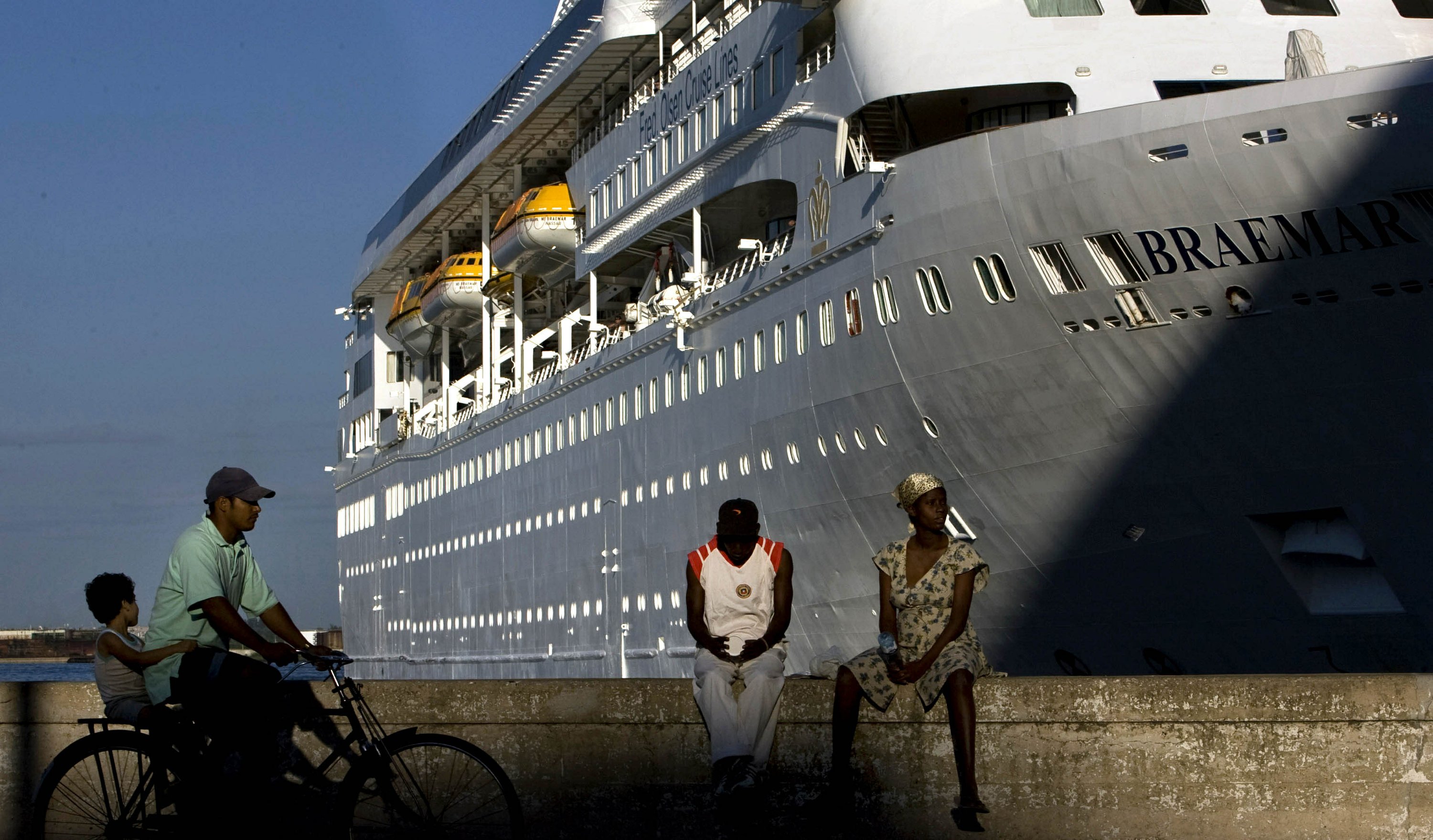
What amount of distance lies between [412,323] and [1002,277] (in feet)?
100

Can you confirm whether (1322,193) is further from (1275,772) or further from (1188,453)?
(1275,772)

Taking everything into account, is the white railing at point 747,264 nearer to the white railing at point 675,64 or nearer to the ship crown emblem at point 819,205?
the ship crown emblem at point 819,205

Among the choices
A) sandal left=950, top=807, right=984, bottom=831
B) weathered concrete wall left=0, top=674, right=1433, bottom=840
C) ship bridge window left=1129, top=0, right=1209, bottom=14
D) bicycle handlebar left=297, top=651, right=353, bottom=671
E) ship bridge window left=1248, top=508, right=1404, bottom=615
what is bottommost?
sandal left=950, top=807, right=984, bottom=831

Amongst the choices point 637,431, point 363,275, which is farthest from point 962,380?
point 363,275

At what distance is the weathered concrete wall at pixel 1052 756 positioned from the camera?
24.8 ft

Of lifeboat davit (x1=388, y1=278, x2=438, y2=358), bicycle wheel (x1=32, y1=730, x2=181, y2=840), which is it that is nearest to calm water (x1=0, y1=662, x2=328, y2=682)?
lifeboat davit (x1=388, y1=278, x2=438, y2=358)

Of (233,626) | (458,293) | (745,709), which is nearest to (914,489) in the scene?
(745,709)

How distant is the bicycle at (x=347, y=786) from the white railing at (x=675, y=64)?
16388 mm

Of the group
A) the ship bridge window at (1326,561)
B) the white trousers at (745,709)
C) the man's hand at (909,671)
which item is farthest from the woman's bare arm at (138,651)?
the ship bridge window at (1326,561)

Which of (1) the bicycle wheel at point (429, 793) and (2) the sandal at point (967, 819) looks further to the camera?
(2) the sandal at point (967, 819)

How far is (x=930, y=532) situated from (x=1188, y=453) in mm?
7360

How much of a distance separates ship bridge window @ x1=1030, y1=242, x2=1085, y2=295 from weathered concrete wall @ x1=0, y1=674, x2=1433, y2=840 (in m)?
7.86

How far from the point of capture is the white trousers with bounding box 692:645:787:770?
7.81 m

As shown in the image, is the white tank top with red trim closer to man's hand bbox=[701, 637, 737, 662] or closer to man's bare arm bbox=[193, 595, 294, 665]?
man's hand bbox=[701, 637, 737, 662]
